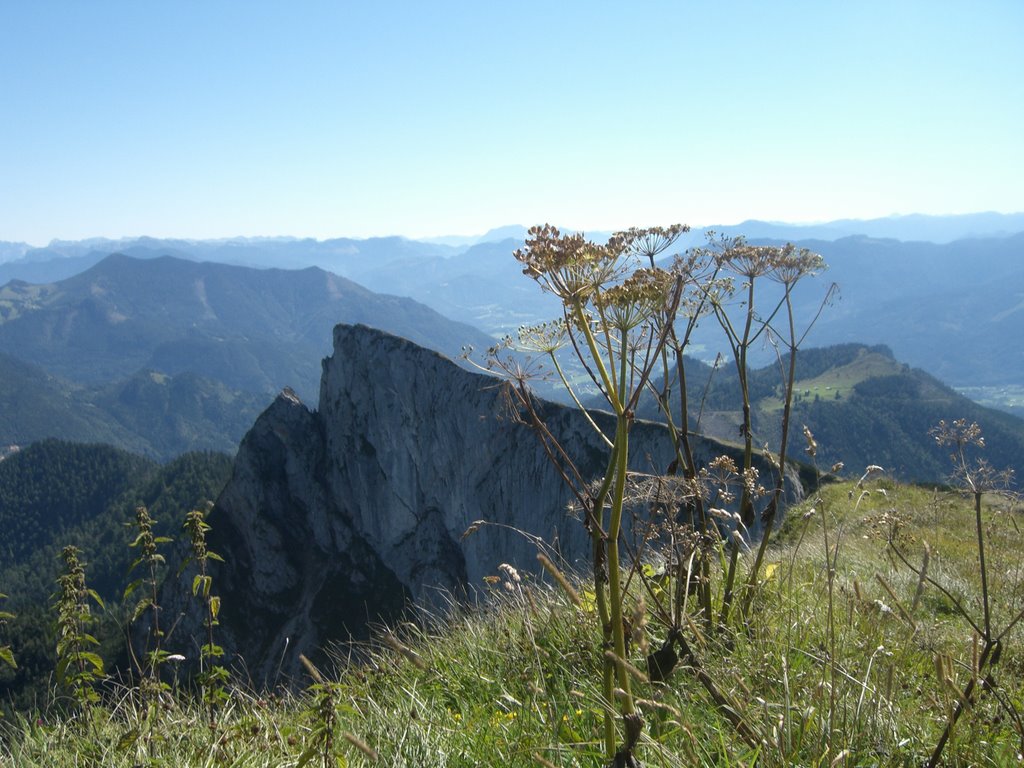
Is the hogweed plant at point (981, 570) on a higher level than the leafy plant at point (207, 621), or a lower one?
higher

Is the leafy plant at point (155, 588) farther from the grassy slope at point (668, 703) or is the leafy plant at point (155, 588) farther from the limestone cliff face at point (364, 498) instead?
the limestone cliff face at point (364, 498)

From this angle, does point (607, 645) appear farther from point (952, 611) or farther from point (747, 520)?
point (952, 611)

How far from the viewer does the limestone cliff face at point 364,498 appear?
191 ft

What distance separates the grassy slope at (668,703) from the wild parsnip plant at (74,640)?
36 cm

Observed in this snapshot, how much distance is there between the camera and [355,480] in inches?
2913

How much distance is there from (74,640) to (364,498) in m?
70.6

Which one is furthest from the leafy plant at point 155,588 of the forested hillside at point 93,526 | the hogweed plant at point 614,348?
the forested hillside at point 93,526

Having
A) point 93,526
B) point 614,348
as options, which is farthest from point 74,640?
point 93,526

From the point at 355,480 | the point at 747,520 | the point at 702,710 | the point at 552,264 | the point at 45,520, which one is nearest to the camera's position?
the point at 552,264

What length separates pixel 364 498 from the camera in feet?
242

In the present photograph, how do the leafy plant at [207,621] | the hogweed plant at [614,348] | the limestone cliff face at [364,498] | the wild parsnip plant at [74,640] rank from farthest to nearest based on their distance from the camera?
the limestone cliff face at [364,498], the leafy plant at [207,621], the wild parsnip plant at [74,640], the hogweed plant at [614,348]

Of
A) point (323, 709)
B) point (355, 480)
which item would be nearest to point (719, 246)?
point (323, 709)

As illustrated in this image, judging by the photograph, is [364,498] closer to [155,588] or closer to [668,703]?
[155,588]

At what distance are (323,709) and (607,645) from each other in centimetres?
179
